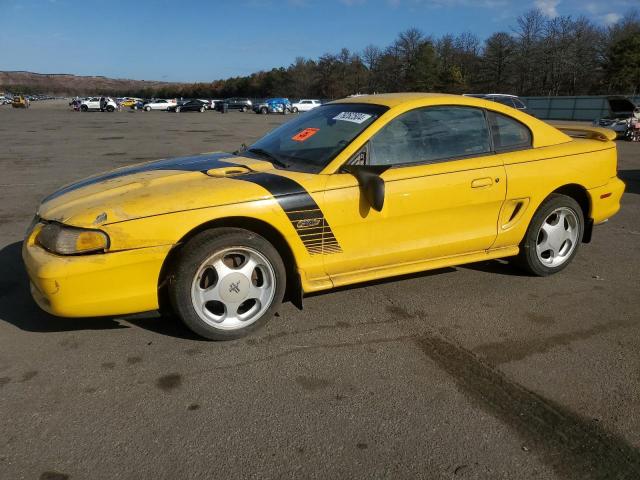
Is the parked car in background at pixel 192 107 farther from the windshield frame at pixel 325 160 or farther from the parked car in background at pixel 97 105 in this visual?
the windshield frame at pixel 325 160

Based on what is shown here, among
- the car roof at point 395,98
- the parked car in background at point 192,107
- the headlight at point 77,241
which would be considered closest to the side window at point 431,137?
the car roof at point 395,98

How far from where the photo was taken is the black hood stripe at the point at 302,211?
10.5 ft

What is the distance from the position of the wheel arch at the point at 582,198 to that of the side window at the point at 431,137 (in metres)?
0.93

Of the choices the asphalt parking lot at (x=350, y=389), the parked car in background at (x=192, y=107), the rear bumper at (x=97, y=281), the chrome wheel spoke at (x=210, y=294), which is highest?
the parked car in background at (x=192, y=107)

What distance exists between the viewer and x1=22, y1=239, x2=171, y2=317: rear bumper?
2865mm

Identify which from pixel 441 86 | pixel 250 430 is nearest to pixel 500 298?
pixel 250 430

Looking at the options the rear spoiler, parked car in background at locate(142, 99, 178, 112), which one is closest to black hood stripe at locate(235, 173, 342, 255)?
the rear spoiler

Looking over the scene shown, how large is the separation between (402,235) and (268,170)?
1.04 metres

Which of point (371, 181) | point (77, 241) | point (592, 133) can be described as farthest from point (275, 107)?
point (77, 241)

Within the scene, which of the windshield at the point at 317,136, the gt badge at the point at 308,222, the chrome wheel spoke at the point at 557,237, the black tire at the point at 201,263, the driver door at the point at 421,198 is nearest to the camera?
the black tire at the point at 201,263

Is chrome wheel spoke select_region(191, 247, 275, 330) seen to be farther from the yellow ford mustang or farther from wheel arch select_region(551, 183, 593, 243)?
wheel arch select_region(551, 183, 593, 243)

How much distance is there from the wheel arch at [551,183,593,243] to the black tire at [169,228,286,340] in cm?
257

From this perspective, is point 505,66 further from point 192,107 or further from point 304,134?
point 304,134

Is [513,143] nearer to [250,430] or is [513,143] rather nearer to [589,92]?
[250,430]
